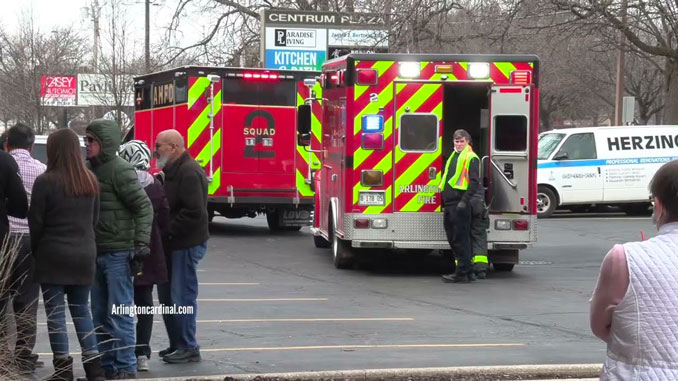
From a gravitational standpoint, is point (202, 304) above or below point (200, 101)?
below

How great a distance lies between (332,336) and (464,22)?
15982mm

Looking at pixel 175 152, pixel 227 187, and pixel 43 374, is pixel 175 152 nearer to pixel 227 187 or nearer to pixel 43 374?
pixel 43 374

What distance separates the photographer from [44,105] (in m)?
39.2

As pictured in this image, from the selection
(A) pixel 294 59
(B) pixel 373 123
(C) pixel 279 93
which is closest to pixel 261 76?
(C) pixel 279 93

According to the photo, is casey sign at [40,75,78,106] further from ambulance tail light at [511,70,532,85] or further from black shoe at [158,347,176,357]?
black shoe at [158,347,176,357]

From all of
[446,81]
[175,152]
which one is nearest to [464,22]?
[446,81]

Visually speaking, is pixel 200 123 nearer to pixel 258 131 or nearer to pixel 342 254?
pixel 258 131

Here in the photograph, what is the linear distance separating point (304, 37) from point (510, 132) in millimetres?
12809

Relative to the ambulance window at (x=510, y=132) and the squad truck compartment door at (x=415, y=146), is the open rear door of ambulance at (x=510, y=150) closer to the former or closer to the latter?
the ambulance window at (x=510, y=132)

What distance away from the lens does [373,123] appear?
13.3 metres

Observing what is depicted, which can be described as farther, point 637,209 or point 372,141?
point 637,209

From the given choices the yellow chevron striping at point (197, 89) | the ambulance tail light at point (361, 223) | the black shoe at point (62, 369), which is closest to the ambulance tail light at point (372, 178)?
the ambulance tail light at point (361, 223)

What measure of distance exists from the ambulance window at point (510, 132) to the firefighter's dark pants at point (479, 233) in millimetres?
880

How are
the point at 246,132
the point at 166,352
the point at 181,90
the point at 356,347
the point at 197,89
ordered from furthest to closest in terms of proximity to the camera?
the point at 181,90 < the point at 246,132 < the point at 197,89 < the point at 356,347 < the point at 166,352
